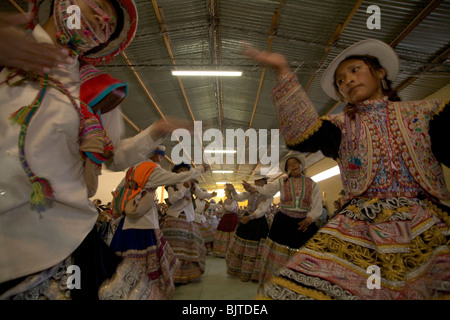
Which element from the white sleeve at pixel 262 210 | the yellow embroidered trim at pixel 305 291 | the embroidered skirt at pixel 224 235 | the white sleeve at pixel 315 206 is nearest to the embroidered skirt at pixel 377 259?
the yellow embroidered trim at pixel 305 291

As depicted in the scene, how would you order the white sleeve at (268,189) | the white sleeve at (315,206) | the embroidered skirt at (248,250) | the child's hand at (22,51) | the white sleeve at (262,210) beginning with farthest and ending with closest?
the white sleeve at (262,210) < the white sleeve at (268,189) < the embroidered skirt at (248,250) < the white sleeve at (315,206) < the child's hand at (22,51)

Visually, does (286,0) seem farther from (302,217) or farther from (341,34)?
(302,217)

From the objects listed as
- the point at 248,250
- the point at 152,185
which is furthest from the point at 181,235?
the point at 152,185

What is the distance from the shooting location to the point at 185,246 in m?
4.23

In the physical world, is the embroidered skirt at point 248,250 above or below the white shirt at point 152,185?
below

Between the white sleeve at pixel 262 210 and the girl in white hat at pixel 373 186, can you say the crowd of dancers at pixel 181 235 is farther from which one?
the girl in white hat at pixel 373 186

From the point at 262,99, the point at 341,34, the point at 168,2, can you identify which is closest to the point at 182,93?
the point at 262,99

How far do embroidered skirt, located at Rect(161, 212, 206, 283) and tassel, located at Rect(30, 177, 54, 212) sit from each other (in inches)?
141

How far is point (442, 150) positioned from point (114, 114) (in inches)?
61.0

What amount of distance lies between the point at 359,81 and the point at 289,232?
91.7 inches

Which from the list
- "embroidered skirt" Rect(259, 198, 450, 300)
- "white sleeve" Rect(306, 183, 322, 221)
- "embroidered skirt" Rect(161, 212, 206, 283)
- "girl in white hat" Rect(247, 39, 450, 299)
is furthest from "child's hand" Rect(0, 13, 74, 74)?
"embroidered skirt" Rect(161, 212, 206, 283)

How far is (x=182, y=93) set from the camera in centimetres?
1104

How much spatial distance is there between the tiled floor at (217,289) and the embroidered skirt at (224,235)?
2.42 m

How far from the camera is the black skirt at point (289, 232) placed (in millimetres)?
3115
